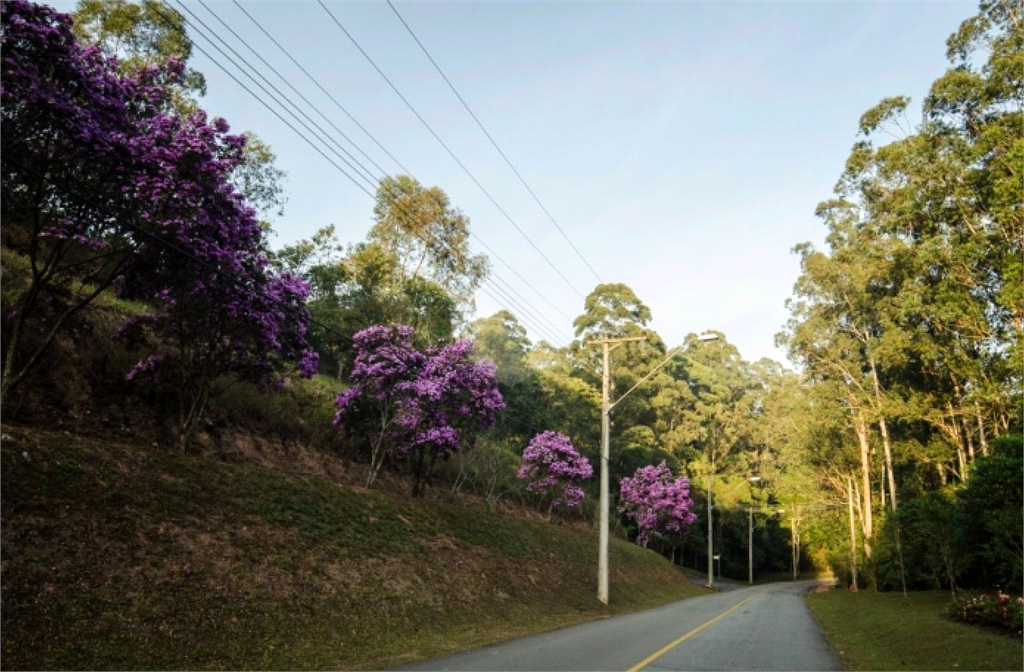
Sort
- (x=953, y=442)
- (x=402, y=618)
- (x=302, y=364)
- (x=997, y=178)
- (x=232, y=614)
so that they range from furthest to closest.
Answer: (x=953, y=442) → (x=997, y=178) → (x=302, y=364) → (x=402, y=618) → (x=232, y=614)

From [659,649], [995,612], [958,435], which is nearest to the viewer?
[659,649]

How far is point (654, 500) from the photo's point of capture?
47.3 m

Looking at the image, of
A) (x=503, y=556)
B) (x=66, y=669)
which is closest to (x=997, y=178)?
(x=503, y=556)

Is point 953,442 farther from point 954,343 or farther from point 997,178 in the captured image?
point 997,178

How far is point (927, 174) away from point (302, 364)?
22.0 meters

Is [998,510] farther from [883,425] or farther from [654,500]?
[654,500]

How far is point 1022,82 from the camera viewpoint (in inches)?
801

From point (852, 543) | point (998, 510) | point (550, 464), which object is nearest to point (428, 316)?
point (550, 464)

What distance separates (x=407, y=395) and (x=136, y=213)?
9.89 meters

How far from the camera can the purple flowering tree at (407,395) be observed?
64.1ft

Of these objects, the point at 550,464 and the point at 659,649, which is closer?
the point at 659,649

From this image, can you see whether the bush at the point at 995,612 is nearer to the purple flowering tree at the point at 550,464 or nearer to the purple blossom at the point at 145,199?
the purple blossom at the point at 145,199

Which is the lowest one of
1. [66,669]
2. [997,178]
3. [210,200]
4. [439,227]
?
[66,669]

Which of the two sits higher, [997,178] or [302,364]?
[997,178]
